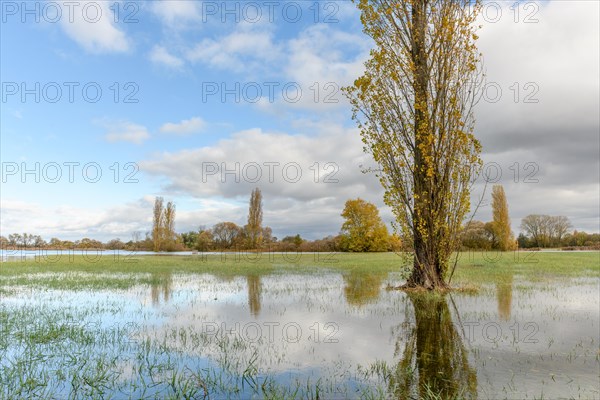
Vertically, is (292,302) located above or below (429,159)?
below

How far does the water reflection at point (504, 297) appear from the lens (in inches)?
342

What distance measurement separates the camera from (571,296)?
37.6ft

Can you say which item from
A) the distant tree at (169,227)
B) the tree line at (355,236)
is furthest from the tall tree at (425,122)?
the distant tree at (169,227)

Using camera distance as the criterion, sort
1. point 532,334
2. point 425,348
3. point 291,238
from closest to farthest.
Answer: point 425,348
point 532,334
point 291,238

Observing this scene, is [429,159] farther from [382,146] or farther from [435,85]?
[435,85]

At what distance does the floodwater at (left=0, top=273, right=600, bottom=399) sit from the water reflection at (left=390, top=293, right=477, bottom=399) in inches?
0.9

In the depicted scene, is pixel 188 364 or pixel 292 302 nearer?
pixel 188 364

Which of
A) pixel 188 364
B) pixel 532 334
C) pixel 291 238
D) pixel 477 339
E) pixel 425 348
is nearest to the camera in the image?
pixel 188 364

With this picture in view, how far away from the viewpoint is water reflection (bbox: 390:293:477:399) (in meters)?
4.17

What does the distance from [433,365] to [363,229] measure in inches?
2273

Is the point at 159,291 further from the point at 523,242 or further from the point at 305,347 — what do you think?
the point at 523,242

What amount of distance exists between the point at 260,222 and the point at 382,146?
5494 centimetres

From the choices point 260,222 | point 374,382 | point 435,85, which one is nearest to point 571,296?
point 435,85

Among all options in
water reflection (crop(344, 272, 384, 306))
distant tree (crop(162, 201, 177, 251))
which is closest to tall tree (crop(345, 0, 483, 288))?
water reflection (crop(344, 272, 384, 306))
